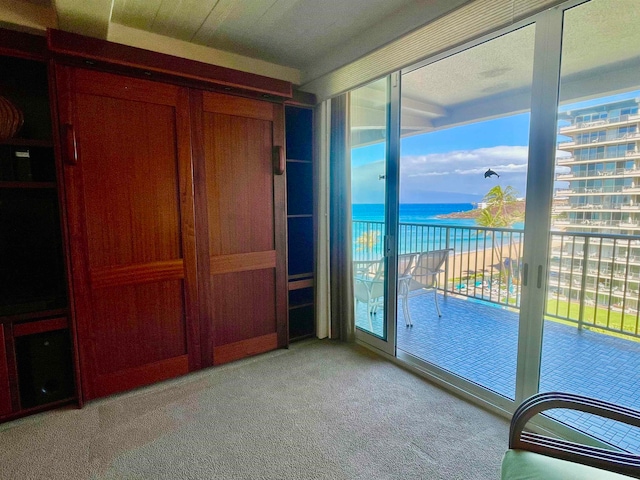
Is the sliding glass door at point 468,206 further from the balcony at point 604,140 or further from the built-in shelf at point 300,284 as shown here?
the built-in shelf at point 300,284

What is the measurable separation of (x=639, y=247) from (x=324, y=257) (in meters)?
2.27

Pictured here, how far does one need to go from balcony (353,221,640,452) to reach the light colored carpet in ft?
1.68

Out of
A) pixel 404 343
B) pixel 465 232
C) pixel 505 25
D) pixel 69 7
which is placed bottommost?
pixel 404 343

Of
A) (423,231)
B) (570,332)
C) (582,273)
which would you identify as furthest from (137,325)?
(423,231)

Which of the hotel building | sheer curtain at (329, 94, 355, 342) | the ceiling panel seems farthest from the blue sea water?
the ceiling panel

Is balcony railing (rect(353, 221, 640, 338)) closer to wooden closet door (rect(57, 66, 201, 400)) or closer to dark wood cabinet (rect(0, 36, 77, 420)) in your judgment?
wooden closet door (rect(57, 66, 201, 400))

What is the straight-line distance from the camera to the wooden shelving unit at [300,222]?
323 cm

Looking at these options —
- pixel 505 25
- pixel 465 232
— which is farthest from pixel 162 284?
pixel 465 232

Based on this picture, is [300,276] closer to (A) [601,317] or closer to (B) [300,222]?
(B) [300,222]

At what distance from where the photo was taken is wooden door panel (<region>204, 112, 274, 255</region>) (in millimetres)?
2594

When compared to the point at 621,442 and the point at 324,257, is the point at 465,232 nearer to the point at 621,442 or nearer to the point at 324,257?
the point at 324,257

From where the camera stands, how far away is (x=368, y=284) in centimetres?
325

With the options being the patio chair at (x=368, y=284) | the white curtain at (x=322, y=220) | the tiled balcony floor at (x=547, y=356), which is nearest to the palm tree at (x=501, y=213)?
the tiled balcony floor at (x=547, y=356)

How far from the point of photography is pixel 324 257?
322cm
